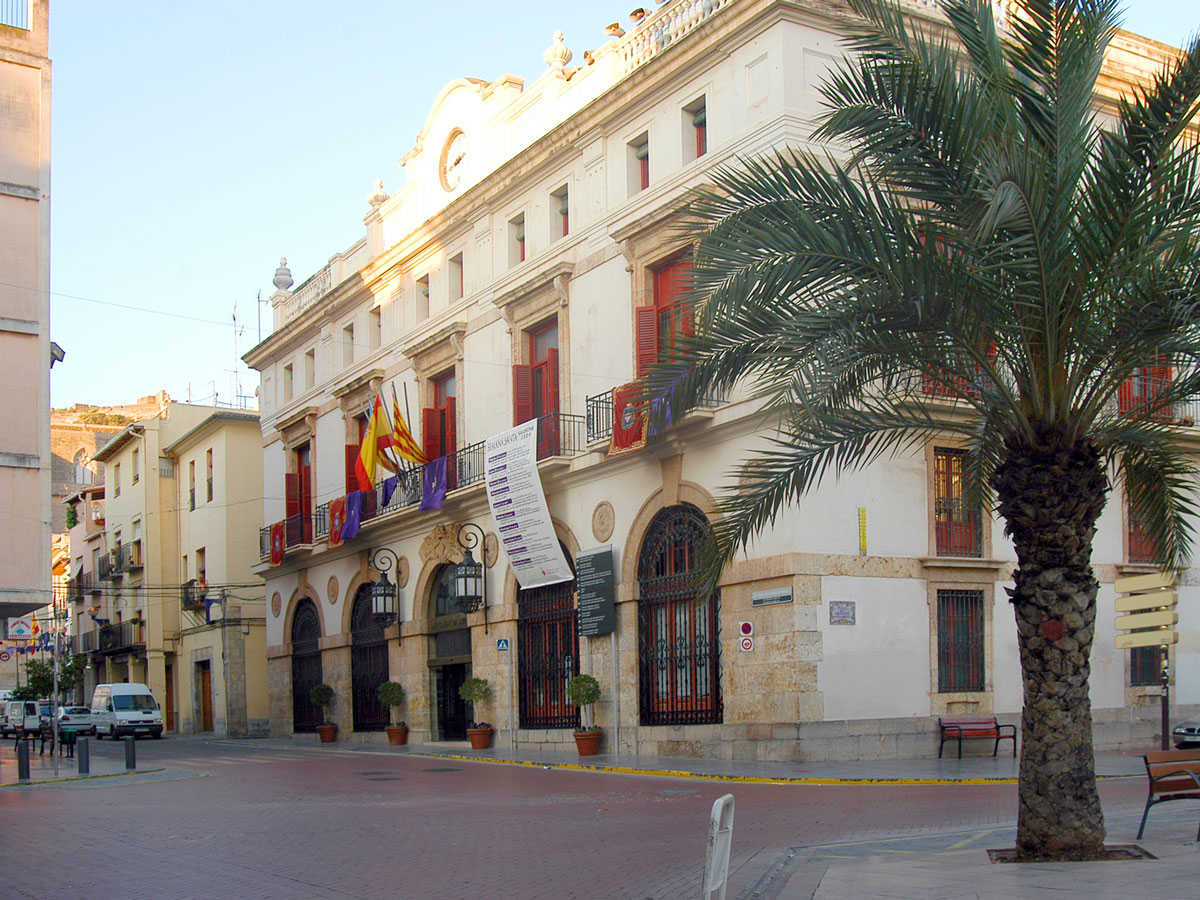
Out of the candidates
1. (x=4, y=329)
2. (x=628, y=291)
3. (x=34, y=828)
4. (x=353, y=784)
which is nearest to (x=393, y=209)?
(x=628, y=291)

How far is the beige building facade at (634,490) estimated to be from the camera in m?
22.7

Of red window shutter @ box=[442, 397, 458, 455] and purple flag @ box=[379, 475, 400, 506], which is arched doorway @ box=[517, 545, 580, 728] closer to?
red window shutter @ box=[442, 397, 458, 455]

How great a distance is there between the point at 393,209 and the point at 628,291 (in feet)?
42.2

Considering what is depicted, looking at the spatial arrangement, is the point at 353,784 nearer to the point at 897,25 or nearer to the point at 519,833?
the point at 519,833

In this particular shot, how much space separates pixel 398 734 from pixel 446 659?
2.53m

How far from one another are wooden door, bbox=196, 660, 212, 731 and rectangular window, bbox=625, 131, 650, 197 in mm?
30348

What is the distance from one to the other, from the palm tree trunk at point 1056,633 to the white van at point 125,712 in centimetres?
4077

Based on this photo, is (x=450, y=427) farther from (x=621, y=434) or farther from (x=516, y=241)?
(x=621, y=434)

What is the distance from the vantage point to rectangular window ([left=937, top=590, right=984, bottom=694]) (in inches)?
923

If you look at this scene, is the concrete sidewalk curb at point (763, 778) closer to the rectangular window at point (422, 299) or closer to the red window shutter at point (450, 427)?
the red window shutter at point (450, 427)

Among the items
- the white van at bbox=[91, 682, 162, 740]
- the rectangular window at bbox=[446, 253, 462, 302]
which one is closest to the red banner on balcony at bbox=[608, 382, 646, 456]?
the rectangular window at bbox=[446, 253, 462, 302]

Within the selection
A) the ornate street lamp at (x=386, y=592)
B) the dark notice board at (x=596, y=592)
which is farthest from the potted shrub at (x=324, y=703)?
the dark notice board at (x=596, y=592)

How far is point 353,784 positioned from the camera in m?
21.1

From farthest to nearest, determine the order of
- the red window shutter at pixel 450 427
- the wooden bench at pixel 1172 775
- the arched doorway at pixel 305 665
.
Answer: the arched doorway at pixel 305 665 < the red window shutter at pixel 450 427 < the wooden bench at pixel 1172 775
